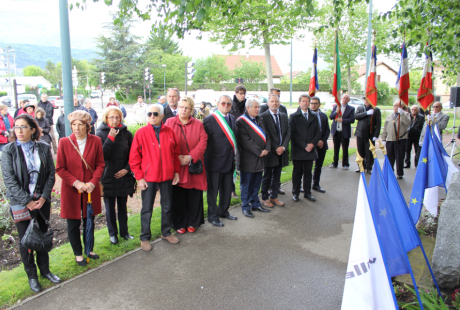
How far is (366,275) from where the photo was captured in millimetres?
2924

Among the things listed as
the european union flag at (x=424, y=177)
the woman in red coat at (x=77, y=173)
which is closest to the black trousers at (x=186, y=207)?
the woman in red coat at (x=77, y=173)

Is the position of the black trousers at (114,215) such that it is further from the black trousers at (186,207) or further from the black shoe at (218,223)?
the black shoe at (218,223)

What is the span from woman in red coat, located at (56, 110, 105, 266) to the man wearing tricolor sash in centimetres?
263

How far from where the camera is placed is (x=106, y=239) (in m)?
5.23

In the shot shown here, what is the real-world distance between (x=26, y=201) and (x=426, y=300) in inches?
164

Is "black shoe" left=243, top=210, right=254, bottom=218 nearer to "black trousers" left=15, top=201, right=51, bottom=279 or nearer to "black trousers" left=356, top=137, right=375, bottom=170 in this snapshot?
"black trousers" left=15, top=201, right=51, bottom=279

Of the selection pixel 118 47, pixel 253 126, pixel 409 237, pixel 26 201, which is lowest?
pixel 409 237

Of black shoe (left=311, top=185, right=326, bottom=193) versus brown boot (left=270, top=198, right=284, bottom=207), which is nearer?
brown boot (left=270, top=198, right=284, bottom=207)

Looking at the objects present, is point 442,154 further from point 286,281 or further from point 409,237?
point 286,281

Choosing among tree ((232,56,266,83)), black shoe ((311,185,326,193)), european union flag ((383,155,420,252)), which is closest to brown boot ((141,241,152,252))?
european union flag ((383,155,420,252))

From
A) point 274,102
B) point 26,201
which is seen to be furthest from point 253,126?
point 26,201

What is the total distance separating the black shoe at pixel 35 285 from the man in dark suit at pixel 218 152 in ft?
9.05

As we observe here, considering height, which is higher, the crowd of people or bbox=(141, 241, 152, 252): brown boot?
the crowd of people

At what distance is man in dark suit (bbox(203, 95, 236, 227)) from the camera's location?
19.1ft
